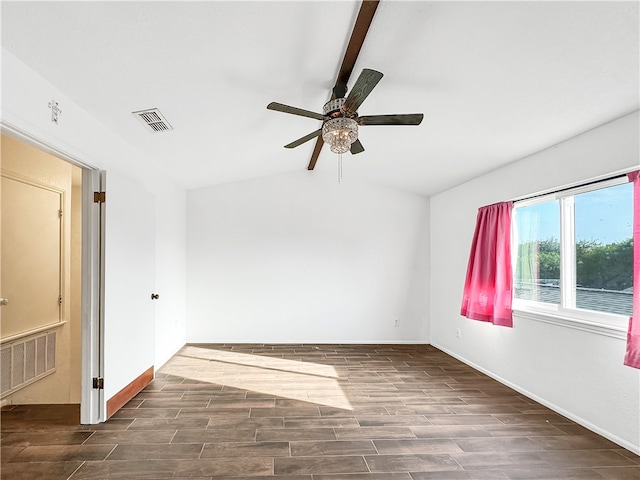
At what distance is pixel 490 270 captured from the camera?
3.79 m

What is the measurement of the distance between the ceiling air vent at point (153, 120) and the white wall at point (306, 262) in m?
2.27

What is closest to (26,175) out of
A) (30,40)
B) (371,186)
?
(30,40)

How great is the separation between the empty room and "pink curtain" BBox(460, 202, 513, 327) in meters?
0.02

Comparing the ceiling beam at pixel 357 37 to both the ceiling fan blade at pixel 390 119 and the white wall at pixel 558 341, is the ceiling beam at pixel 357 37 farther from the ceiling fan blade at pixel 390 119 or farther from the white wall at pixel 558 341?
the white wall at pixel 558 341

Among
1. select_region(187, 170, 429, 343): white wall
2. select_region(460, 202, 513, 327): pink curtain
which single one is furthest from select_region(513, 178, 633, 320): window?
select_region(187, 170, 429, 343): white wall

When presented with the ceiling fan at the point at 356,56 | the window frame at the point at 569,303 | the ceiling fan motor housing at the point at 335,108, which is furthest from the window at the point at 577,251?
the ceiling fan motor housing at the point at 335,108

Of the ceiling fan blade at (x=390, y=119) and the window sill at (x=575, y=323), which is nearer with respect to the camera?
the ceiling fan blade at (x=390, y=119)

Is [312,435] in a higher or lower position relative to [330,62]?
lower

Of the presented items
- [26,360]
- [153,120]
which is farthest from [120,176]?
[26,360]

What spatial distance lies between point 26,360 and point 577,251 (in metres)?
5.01

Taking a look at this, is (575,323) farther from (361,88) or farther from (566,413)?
(361,88)

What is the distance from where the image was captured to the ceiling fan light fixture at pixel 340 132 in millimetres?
2324

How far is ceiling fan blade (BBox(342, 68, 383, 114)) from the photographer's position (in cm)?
188

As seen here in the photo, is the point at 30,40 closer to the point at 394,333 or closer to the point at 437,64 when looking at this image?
the point at 437,64
